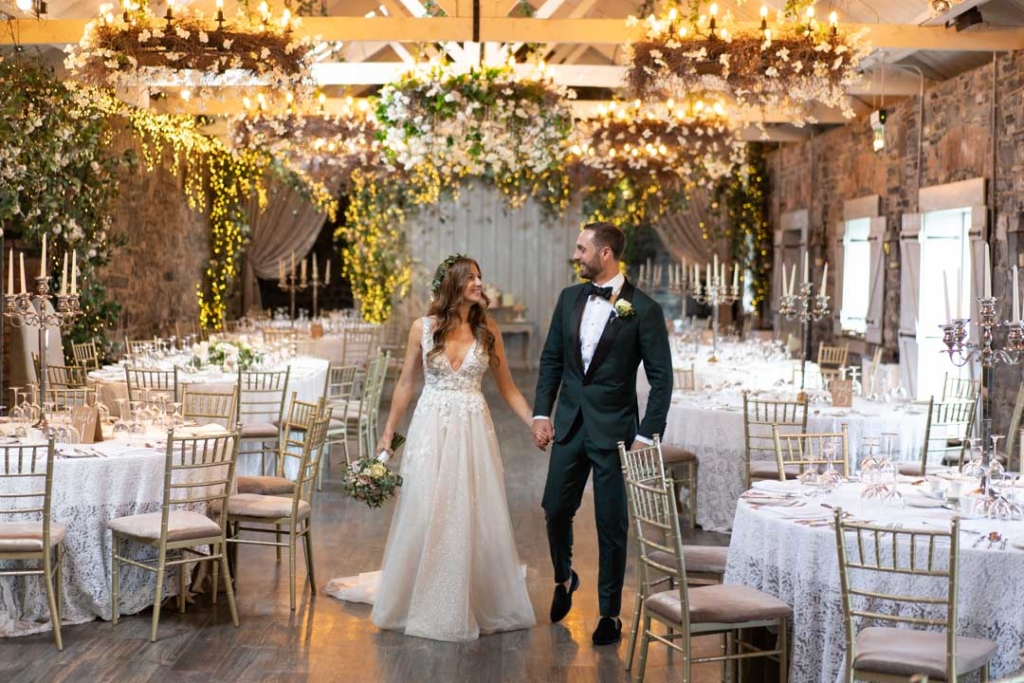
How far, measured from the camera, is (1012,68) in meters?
9.71

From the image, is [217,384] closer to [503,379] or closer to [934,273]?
[503,379]

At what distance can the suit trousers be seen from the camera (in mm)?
5453

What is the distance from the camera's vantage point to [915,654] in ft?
12.6

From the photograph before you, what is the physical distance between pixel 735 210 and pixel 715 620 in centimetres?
1438

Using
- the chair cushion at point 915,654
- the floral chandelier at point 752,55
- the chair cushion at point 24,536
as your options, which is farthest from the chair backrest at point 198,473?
the floral chandelier at point 752,55

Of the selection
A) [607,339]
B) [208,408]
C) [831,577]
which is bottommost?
[831,577]

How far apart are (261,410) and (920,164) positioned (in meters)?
6.53

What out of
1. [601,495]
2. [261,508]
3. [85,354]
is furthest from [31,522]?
[85,354]

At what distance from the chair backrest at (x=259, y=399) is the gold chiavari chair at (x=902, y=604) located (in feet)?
18.1

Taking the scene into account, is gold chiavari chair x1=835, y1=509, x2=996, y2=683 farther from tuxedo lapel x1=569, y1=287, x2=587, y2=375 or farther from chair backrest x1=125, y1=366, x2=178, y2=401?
chair backrest x1=125, y1=366, x2=178, y2=401

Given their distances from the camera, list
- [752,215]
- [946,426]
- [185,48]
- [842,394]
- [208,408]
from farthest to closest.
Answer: [752,215] → [842,394] → [946,426] → [208,408] → [185,48]

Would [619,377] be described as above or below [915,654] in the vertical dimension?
above

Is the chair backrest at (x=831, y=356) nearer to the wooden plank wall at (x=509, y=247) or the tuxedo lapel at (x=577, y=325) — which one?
the wooden plank wall at (x=509, y=247)

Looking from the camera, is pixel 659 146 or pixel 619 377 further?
pixel 659 146
